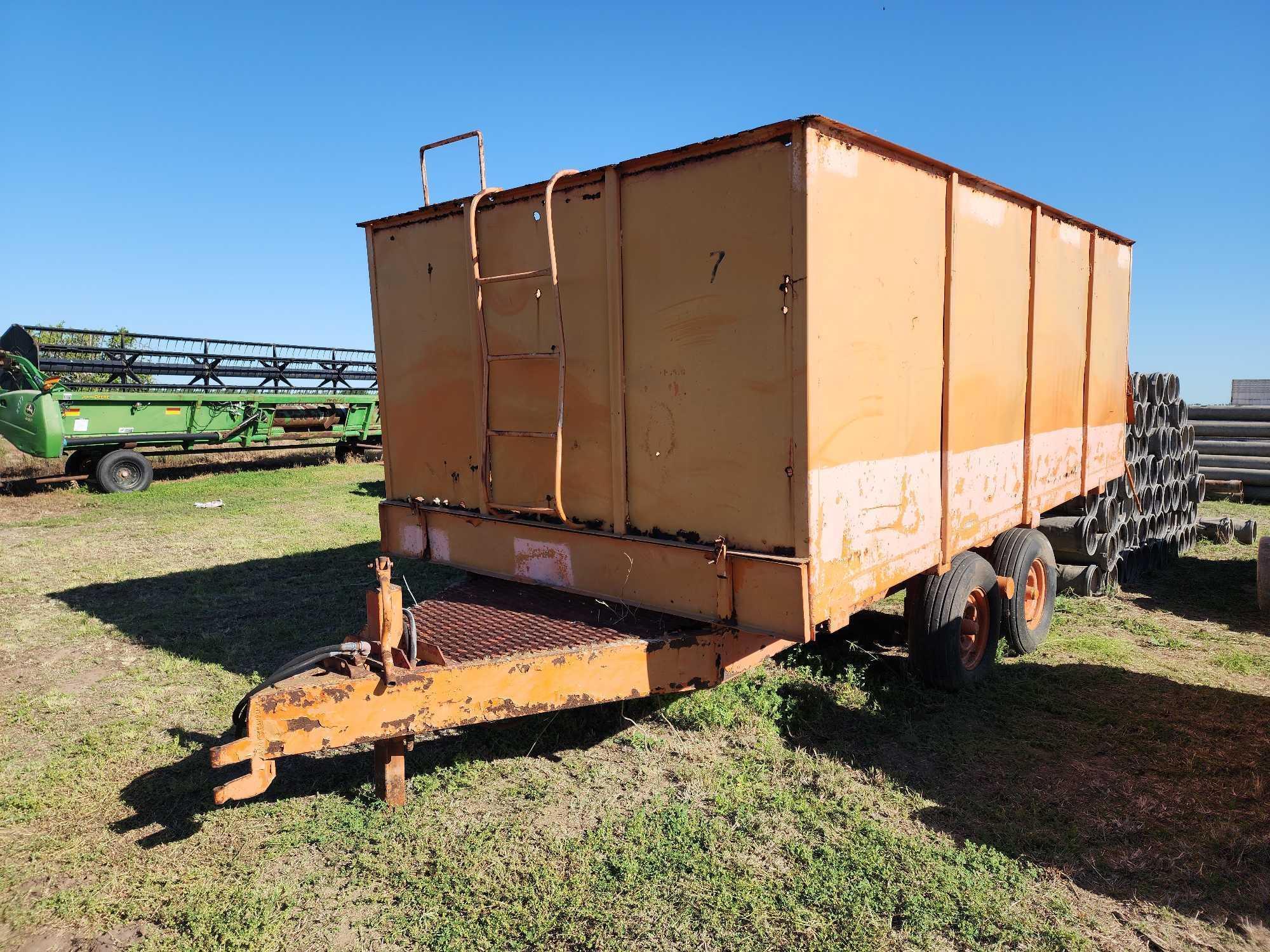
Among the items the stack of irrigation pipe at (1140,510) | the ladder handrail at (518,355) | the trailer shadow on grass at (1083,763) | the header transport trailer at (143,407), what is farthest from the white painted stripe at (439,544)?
the header transport trailer at (143,407)

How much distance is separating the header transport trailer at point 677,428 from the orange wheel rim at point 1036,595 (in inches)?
31.3

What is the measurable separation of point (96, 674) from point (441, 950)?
362 cm

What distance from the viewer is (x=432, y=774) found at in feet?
11.6

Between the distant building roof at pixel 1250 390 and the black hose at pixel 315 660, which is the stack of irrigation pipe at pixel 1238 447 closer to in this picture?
the distant building roof at pixel 1250 390

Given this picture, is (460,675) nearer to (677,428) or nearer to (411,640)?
(411,640)

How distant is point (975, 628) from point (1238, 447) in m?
9.64

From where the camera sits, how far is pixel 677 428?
337 cm

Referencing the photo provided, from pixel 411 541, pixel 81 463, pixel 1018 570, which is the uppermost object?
pixel 411 541

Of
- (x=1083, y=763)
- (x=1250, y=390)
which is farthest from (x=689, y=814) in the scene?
(x=1250, y=390)

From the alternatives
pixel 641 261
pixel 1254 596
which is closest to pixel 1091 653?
pixel 1254 596

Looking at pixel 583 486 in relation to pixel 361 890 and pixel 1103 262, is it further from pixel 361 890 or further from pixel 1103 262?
pixel 1103 262

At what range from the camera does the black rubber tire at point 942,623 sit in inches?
169

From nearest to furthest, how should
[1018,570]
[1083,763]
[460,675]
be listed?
[460,675]
[1083,763]
[1018,570]

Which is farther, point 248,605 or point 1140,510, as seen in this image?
point 1140,510
